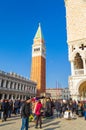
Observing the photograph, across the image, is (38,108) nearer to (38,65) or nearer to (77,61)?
(77,61)

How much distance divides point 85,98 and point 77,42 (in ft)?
23.6

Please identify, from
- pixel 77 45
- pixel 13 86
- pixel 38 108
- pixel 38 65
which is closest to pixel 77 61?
pixel 77 45

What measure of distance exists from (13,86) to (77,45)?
41.2m

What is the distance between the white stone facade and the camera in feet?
169

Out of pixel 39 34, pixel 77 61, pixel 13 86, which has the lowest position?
pixel 13 86

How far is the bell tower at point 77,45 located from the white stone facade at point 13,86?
3438cm

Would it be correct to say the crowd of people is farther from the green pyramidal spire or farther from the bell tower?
the green pyramidal spire

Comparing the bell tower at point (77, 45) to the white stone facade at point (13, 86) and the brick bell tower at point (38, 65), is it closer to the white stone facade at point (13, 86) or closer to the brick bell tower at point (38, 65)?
the white stone facade at point (13, 86)

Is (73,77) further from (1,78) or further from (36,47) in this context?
(36,47)

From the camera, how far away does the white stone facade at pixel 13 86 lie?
169ft

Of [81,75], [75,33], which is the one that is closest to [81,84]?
[81,75]

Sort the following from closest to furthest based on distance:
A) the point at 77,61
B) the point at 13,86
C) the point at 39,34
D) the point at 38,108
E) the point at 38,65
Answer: the point at 38,108, the point at 77,61, the point at 13,86, the point at 38,65, the point at 39,34

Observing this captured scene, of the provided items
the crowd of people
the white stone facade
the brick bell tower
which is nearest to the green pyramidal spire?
the brick bell tower

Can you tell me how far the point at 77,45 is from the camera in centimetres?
2000
